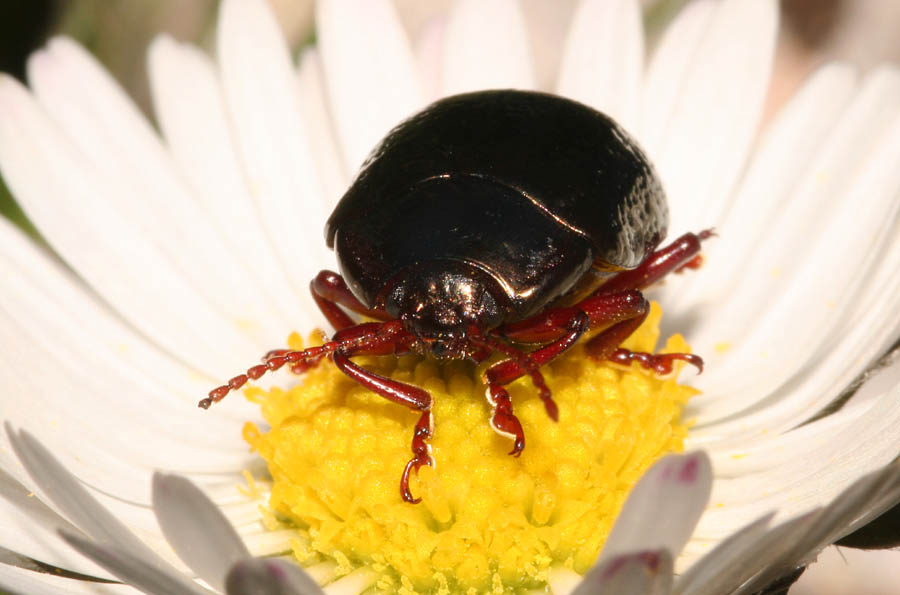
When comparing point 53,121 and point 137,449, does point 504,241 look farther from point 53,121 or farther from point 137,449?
point 53,121

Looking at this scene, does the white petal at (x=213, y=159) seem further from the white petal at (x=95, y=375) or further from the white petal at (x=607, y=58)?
the white petal at (x=607, y=58)

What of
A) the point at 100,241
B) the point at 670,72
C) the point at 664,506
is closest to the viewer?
the point at 664,506

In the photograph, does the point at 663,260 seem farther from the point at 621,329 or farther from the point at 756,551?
the point at 756,551

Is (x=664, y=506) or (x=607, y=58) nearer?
Result: (x=664, y=506)

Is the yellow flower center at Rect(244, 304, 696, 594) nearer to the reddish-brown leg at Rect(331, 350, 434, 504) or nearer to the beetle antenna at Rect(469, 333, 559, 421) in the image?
the reddish-brown leg at Rect(331, 350, 434, 504)

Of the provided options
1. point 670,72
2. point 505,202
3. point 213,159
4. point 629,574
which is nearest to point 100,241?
point 213,159

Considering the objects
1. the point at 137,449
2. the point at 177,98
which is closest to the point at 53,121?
the point at 177,98
